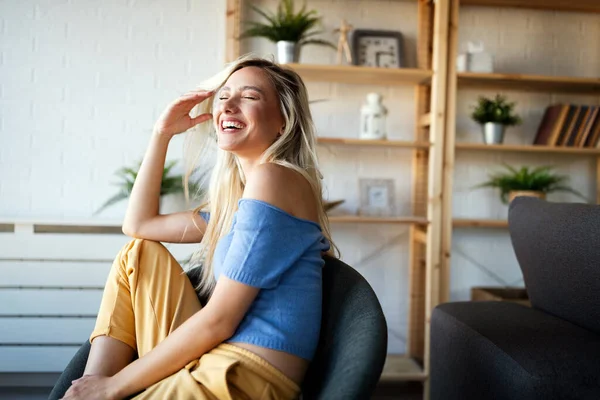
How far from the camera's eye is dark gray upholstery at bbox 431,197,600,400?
52.0 inches

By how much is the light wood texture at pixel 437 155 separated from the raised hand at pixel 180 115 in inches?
58.3

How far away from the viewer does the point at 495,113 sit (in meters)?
3.07

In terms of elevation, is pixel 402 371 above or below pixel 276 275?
below

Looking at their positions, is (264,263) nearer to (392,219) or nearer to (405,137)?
(392,219)

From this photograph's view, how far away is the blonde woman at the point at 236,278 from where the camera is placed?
1.20 meters

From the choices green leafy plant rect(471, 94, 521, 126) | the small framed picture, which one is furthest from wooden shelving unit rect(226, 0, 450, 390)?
green leafy plant rect(471, 94, 521, 126)

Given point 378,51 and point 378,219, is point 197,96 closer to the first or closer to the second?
point 378,219

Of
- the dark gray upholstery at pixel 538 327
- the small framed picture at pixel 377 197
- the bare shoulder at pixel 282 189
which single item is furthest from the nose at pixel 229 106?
the small framed picture at pixel 377 197

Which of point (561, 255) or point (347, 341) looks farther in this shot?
point (561, 255)

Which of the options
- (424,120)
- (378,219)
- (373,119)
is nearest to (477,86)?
(424,120)

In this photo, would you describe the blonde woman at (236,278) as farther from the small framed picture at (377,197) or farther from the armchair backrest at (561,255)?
the small framed picture at (377,197)

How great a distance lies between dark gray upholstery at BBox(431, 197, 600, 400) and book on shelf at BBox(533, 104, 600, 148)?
150 cm

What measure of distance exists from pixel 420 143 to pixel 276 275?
6.09 ft

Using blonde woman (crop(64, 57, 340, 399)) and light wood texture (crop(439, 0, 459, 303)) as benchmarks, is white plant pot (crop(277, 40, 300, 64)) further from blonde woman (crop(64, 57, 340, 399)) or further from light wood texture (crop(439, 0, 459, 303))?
blonde woman (crop(64, 57, 340, 399))
